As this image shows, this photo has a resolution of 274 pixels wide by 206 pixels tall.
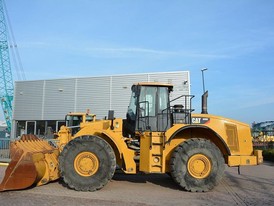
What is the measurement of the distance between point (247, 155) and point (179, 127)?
2122mm

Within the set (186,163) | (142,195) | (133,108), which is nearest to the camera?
(142,195)

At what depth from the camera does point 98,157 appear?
7.86 meters

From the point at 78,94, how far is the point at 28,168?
22.1 metres

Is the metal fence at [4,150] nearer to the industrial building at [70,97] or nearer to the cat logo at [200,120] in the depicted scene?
the industrial building at [70,97]

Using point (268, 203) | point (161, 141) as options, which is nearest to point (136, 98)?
point (161, 141)

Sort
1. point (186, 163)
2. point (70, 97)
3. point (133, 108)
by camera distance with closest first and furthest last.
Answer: point (186, 163)
point (133, 108)
point (70, 97)

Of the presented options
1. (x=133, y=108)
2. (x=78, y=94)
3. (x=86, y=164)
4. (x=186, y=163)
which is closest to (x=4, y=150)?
(x=86, y=164)

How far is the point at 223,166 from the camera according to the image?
7895mm

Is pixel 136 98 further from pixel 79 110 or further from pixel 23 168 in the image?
pixel 79 110

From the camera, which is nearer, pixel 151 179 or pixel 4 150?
pixel 151 179

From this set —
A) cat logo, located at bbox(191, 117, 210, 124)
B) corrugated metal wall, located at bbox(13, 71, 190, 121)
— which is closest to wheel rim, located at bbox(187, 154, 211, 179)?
cat logo, located at bbox(191, 117, 210, 124)

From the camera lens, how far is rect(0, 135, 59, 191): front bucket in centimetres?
740

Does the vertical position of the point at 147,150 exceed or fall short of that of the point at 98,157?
it exceeds it

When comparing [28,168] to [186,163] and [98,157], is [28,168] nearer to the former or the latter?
[98,157]
